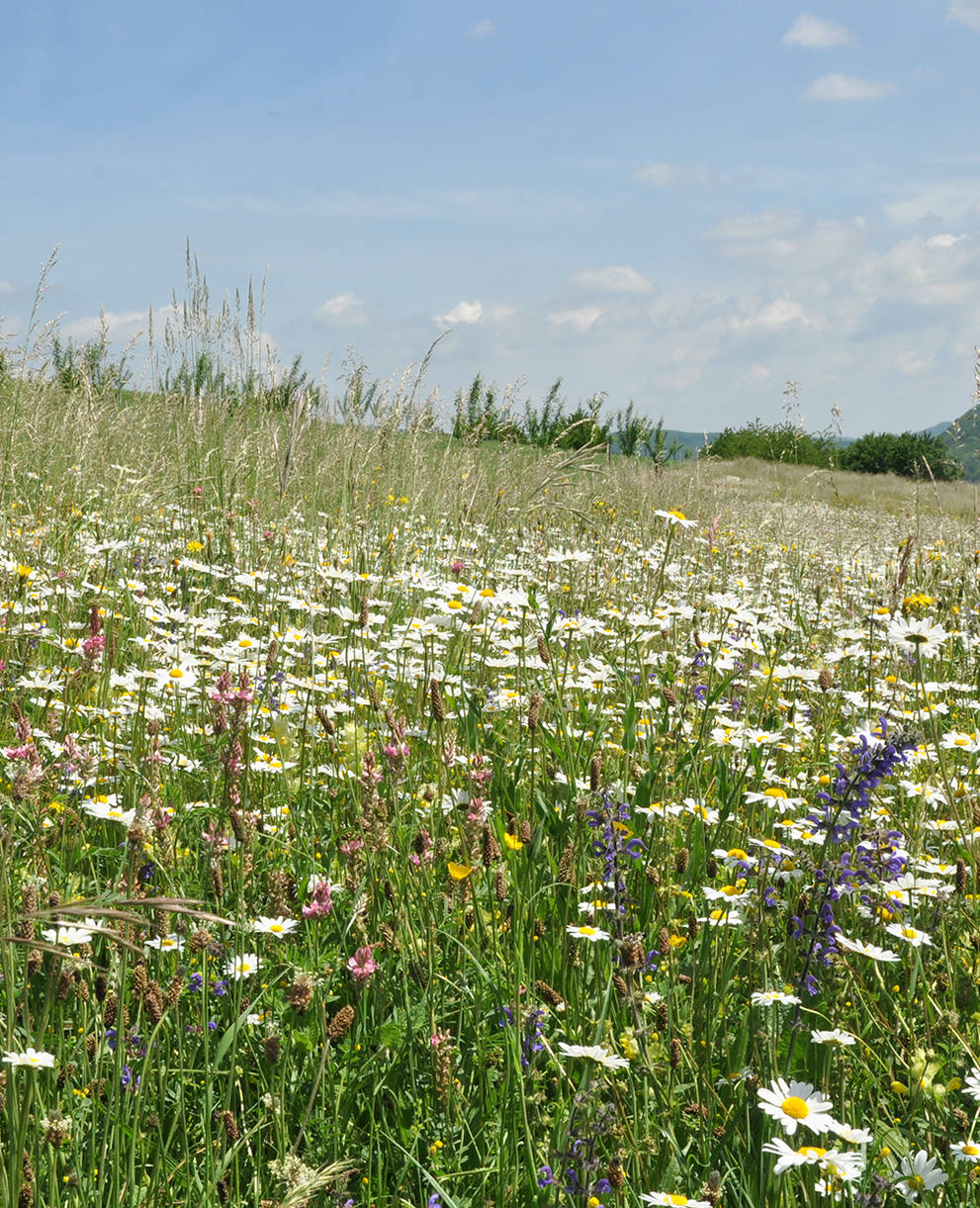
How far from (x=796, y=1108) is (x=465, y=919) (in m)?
0.94

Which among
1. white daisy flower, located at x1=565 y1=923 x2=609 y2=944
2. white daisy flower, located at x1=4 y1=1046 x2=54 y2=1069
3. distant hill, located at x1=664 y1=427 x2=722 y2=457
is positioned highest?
distant hill, located at x1=664 y1=427 x2=722 y2=457

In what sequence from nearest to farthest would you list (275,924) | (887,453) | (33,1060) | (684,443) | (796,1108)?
(33,1060) → (796,1108) → (275,924) → (684,443) → (887,453)

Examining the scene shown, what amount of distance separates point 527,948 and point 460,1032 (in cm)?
30

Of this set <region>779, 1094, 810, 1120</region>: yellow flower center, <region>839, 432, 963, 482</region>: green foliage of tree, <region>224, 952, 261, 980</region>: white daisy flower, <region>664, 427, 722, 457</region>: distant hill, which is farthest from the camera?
<region>839, 432, 963, 482</region>: green foliage of tree

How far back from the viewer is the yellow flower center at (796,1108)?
116cm

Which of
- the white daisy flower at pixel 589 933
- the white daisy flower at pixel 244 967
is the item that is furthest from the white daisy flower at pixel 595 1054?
the white daisy flower at pixel 244 967

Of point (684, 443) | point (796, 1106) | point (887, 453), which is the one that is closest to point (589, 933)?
point (796, 1106)

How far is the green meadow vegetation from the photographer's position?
4.33 ft

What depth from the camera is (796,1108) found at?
117 cm

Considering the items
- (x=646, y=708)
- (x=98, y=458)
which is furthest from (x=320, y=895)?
(x=98, y=458)

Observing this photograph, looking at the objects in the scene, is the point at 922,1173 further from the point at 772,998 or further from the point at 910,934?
the point at 910,934

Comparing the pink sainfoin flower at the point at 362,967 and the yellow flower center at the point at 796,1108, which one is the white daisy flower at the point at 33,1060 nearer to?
the pink sainfoin flower at the point at 362,967

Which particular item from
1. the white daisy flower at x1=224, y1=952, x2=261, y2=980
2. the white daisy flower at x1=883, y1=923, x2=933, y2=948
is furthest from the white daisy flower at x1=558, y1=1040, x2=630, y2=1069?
the white daisy flower at x1=883, y1=923, x2=933, y2=948

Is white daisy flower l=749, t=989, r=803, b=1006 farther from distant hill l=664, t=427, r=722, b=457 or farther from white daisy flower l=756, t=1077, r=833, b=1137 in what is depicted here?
distant hill l=664, t=427, r=722, b=457
